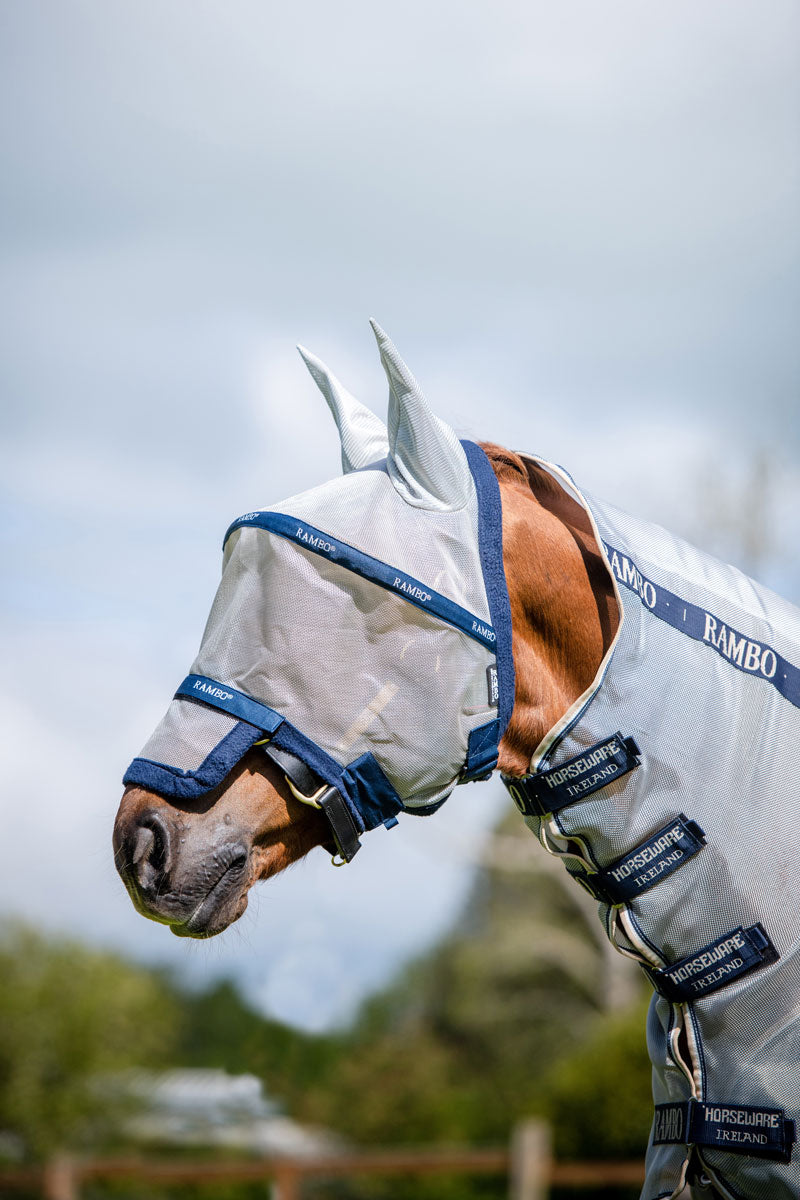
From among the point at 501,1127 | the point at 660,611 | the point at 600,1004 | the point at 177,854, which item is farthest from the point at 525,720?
the point at 600,1004

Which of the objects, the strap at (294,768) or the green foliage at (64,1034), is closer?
the strap at (294,768)

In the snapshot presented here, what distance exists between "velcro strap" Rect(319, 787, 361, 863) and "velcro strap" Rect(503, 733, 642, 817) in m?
0.33

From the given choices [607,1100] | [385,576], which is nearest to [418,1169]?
[607,1100]

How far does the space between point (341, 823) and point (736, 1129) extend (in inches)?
31.2

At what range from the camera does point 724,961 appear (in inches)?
66.9

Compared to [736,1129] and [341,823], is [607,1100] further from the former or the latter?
[341,823]

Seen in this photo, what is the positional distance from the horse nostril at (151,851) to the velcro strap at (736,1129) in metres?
0.95

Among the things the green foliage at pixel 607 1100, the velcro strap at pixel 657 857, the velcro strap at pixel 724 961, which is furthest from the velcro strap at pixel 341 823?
the green foliage at pixel 607 1100

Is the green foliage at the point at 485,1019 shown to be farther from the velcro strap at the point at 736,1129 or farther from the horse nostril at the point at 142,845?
the horse nostril at the point at 142,845

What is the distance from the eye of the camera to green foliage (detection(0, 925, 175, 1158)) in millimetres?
14883

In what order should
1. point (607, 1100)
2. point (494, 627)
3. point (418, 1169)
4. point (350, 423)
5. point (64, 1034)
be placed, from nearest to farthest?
point (494, 627)
point (350, 423)
point (418, 1169)
point (607, 1100)
point (64, 1034)

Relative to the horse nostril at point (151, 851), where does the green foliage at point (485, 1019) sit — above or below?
below

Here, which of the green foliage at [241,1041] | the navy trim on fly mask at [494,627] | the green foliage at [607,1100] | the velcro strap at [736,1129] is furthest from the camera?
the green foliage at [241,1041]

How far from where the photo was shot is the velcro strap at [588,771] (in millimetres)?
1739
